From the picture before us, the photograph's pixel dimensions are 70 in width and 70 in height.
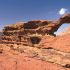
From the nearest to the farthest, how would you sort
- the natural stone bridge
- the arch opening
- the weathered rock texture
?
the weathered rock texture
the arch opening
the natural stone bridge

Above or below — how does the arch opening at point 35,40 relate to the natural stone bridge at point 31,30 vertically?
below

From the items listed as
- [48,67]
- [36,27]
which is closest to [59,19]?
[36,27]

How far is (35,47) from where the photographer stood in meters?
21.2

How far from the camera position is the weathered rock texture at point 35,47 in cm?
1337

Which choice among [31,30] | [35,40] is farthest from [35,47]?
[31,30]

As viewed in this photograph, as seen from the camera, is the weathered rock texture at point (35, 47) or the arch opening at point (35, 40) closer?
the weathered rock texture at point (35, 47)

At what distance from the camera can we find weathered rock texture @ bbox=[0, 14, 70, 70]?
13369 mm

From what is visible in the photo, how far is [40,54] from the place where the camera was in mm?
17656

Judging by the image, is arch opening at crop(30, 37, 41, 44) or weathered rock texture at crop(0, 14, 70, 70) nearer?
weathered rock texture at crop(0, 14, 70, 70)

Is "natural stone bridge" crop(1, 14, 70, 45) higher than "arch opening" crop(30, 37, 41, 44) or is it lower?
higher

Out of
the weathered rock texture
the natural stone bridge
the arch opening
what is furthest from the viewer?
the natural stone bridge

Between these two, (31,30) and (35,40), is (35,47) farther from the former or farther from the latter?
(31,30)

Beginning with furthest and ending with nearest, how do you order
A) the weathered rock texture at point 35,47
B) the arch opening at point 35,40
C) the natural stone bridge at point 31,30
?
the natural stone bridge at point 31,30 < the arch opening at point 35,40 < the weathered rock texture at point 35,47

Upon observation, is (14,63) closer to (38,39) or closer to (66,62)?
(66,62)
